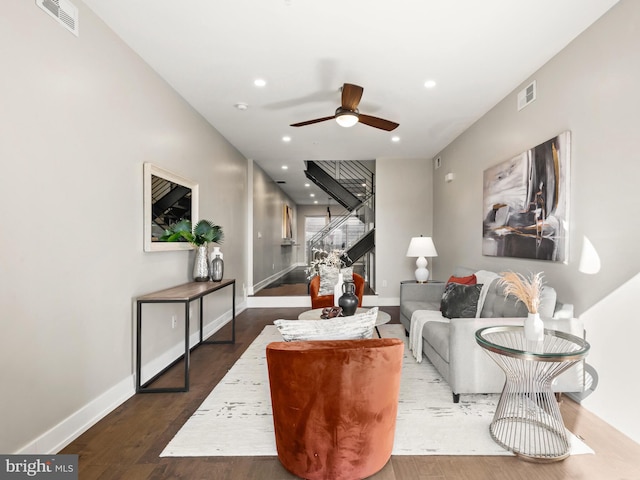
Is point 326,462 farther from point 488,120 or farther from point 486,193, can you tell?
point 488,120

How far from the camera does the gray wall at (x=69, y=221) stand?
6.08 ft

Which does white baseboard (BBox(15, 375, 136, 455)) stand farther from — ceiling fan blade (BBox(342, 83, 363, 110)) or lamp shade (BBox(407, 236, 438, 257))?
lamp shade (BBox(407, 236, 438, 257))

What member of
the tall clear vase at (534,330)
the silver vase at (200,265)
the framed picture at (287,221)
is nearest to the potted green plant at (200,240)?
the silver vase at (200,265)

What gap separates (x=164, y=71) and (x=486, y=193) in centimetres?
388

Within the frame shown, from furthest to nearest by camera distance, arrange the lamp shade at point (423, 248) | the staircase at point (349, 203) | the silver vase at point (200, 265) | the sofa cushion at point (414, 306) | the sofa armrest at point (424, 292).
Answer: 1. the staircase at point (349, 203)
2. the lamp shade at point (423, 248)
3. the sofa armrest at point (424, 292)
4. the sofa cushion at point (414, 306)
5. the silver vase at point (200, 265)

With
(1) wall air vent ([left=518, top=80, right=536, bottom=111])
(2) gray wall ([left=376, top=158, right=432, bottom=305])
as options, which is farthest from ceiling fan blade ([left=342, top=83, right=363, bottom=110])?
(2) gray wall ([left=376, top=158, right=432, bottom=305])

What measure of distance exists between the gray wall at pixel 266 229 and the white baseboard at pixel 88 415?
3933 millimetres

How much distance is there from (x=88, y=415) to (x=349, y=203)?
760cm

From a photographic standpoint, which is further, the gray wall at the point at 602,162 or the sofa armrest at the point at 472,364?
the sofa armrest at the point at 472,364

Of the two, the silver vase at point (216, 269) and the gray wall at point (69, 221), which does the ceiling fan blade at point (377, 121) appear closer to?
the gray wall at point (69, 221)

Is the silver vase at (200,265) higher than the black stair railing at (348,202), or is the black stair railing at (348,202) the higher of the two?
the black stair railing at (348,202)

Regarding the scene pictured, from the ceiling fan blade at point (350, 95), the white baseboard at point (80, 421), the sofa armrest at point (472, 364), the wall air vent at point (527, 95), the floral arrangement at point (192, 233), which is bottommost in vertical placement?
the white baseboard at point (80, 421)

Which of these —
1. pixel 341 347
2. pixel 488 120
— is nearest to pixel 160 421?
pixel 341 347

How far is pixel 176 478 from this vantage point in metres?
1.84
